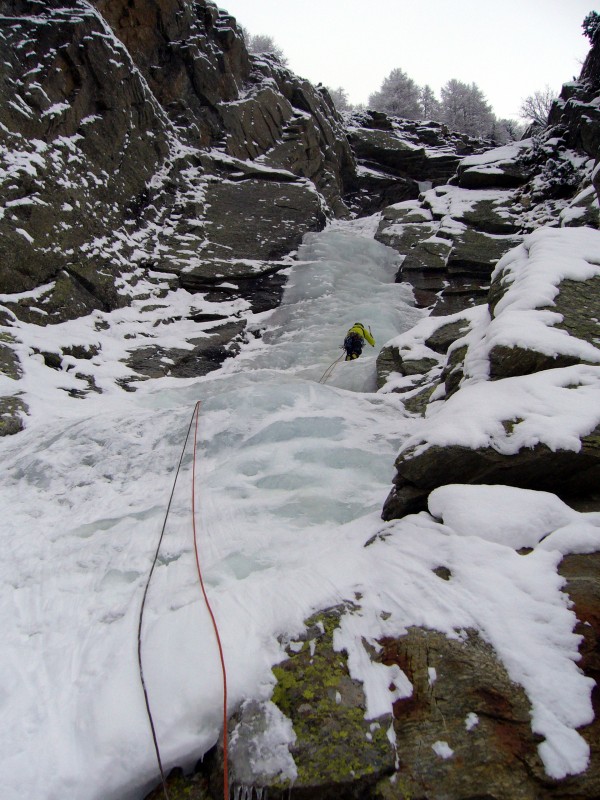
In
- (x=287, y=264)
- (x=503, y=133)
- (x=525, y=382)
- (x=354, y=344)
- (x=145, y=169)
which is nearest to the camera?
(x=525, y=382)

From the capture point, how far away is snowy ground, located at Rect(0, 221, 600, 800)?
197 cm

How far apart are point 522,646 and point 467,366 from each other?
311 cm

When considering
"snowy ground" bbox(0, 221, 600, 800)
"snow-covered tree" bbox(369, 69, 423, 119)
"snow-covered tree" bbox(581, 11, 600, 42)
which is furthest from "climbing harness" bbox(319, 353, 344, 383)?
"snow-covered tree" bbox(369, 69, 423, 119)

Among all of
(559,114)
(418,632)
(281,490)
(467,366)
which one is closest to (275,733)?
(418,632)

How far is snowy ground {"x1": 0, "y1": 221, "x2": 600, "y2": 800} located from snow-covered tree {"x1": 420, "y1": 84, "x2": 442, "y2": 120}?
41.4 m

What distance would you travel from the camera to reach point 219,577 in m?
3.14

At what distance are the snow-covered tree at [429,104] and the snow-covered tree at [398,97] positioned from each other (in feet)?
8.82

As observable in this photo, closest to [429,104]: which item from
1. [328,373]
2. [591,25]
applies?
[591,25]

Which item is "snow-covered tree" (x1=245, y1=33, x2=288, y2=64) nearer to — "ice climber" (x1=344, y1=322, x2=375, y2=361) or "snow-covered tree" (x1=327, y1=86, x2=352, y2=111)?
"snow-covered tree" (x1=327, y1=86, x2=352, y2=111)

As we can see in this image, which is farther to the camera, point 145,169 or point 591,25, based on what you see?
point 591,25

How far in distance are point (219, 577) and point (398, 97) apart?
4080 cm

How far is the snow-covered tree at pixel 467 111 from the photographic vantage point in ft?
113

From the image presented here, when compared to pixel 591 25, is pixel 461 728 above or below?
below

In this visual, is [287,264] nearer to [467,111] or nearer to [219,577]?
[219,577]
